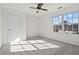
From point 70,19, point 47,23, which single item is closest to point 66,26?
point 70,19

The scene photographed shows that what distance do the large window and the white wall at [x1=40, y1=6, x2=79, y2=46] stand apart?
29cm

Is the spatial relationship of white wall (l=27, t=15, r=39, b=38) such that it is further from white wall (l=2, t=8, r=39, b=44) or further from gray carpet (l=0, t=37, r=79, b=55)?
gray carpet (l=0, t=37, r=79, b=55)

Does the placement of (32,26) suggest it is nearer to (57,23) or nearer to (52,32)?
(52,32)

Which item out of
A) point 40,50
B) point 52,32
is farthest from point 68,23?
point 40,50

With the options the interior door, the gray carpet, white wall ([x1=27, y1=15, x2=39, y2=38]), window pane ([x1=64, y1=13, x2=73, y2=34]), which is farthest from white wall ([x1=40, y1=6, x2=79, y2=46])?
the interior door

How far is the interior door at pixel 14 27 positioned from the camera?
6.41m

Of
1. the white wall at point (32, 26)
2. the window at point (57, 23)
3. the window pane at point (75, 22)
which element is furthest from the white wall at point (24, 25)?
the window pane at point (75, 22)

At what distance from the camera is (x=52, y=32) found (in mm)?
8031

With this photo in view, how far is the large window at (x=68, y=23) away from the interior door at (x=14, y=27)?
9.80ft

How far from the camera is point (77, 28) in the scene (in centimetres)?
572

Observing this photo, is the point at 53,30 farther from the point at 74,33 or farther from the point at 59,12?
the point at 74,33

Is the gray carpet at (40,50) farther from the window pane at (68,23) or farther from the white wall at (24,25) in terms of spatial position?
the window pane at (68,23)

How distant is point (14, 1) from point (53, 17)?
160 inches

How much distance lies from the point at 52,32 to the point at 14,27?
3175mm
